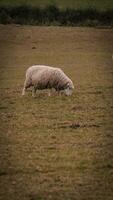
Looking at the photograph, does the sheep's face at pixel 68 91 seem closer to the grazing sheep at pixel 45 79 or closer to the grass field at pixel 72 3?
the grazing sheep at pixel 45 79

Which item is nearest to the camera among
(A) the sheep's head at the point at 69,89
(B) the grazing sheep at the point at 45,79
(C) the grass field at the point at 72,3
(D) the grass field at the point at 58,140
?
(D) the grass field at the point at 58,140

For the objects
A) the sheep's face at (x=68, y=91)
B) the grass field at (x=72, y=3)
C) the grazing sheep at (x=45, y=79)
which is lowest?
the grass field at (x=72, y=3)

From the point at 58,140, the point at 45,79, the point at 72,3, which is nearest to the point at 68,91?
the point at 45,79

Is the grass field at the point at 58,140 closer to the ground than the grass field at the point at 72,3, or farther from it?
farther from it

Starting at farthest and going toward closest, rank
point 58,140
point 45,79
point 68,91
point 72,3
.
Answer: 1. point 72,3
2. point 68,91
3. point 45,79
4. point 58,140

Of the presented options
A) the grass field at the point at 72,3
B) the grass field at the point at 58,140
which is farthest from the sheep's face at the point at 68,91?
the grass field at the point at 72,3

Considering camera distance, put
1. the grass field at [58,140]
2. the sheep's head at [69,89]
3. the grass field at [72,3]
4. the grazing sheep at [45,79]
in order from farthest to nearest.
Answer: the grass field at [72,3] < the sheep's head at [69,89] < the grazing sheep at [45,79] < the grass field at [58,140]

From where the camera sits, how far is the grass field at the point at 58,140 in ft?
28.3

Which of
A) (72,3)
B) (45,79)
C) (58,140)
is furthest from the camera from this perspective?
(72,3)

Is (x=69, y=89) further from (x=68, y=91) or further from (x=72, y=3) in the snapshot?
(x=72, y=3)

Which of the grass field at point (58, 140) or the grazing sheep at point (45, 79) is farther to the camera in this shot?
the grazing sheep at point (45, 79)

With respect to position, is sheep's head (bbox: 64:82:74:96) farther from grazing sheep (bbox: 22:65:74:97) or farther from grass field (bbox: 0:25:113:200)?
grass field (bbox: 0:25:113:200)

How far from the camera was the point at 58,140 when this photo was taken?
37.5 ft

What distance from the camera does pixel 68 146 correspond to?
10930 mm
